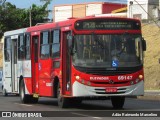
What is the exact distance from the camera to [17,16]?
75.2 m

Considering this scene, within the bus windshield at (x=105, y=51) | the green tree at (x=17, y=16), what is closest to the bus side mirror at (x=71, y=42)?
the bus windshield at (x=105, y=51)

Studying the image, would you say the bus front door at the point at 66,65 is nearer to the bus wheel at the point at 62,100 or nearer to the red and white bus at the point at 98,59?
the red and white bus at the point at 98,59

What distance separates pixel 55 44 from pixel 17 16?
54071 millimetres

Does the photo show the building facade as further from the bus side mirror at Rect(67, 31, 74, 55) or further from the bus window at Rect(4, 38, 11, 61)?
the bus side mirror at Rect(67, 31, 74, 55)

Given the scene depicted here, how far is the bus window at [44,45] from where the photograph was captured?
75.0 ft

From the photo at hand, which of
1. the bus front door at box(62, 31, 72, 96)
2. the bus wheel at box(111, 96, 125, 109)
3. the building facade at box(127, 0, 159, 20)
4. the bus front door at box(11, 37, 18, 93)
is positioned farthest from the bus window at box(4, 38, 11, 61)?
the building facade at box(127, 0, 159, 20)

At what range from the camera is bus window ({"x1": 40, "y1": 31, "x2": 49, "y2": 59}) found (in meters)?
22.9

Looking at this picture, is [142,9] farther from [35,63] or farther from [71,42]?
[71,42]

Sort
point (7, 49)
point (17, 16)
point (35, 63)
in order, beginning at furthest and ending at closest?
point (17, 16)
point (7, 49)
point (35, 63)

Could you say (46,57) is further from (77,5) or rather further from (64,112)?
(77,5)

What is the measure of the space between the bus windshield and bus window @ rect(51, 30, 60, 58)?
154 centimetres

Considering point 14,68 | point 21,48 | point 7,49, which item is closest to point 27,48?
point 21,48

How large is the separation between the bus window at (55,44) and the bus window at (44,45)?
0.64m

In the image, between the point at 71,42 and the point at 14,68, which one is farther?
the point at 14,68
